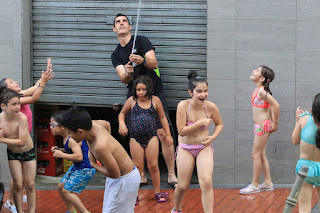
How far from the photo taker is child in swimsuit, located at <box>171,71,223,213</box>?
6633 millimetres

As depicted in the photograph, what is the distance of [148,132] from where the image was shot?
25.7ft

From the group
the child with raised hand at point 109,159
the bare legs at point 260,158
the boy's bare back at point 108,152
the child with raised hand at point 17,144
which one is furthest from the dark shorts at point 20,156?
the bare legs at point 260,158

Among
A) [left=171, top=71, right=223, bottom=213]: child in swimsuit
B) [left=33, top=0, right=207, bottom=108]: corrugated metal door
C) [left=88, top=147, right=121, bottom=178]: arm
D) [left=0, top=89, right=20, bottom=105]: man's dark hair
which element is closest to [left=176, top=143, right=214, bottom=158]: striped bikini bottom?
[left=171, top=71, right=223, bottom=213]: child in swimsuit

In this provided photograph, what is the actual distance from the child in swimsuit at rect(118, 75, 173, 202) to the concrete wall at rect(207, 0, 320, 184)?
1.25m

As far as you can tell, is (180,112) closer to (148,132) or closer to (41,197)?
(148,132)

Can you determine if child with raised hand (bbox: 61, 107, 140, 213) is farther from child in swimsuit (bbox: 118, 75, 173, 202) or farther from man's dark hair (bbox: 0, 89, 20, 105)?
child in swimsuit (bbox: 118, 75, 173, 202)

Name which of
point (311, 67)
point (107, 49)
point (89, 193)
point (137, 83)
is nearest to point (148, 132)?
point (137, 83)

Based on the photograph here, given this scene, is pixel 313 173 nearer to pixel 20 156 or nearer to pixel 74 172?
pixel 74 172

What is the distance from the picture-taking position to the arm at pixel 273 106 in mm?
7809

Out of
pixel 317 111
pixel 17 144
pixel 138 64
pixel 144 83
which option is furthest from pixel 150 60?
pixel 317 111

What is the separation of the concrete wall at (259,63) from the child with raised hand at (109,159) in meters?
3.29

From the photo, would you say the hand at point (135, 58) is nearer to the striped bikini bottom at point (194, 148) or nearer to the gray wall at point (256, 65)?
the gray wall at point (256, 65)

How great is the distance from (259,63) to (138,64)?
1873mm

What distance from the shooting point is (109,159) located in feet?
17.6
